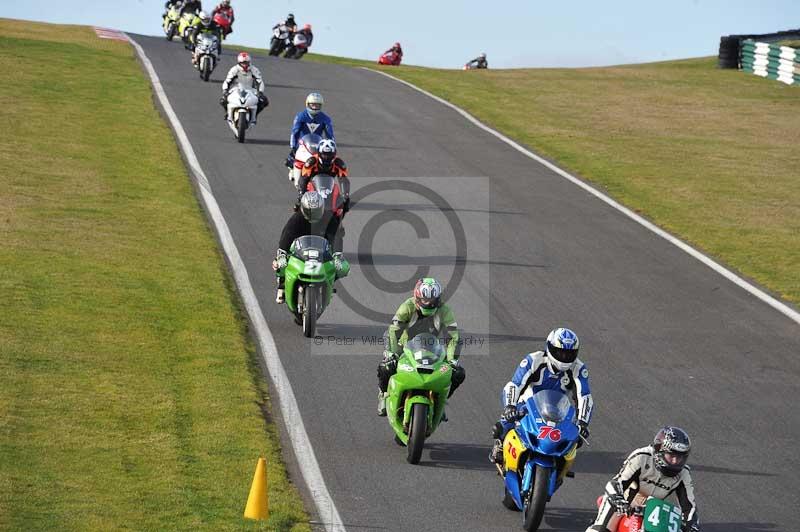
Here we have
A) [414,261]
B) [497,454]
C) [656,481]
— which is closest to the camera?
[656,481]

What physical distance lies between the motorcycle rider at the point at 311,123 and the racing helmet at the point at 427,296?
1070 cm

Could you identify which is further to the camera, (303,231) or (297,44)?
(297,44)

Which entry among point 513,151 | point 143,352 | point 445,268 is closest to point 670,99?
point 513,151

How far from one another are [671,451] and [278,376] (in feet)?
20.0

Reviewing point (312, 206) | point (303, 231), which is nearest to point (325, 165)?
point (303, 231)

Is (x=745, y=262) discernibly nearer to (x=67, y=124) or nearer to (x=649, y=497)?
(x=649, y=497)

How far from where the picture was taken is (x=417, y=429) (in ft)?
39.5

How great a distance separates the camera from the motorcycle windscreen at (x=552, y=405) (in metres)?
10.8

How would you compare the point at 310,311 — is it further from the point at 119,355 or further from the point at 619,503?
the point at 619,503

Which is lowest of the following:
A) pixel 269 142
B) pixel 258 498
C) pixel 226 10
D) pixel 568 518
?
pixel 568 518

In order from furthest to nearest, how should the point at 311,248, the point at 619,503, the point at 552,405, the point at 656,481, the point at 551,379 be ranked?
the point at 311,248 < the point at 551,379 < the point at 552,405 < the point at 656,481 < the point at 619,503

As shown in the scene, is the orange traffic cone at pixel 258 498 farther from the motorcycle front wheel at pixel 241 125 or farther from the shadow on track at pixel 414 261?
the motorcycle front wheel at pixel 241 125

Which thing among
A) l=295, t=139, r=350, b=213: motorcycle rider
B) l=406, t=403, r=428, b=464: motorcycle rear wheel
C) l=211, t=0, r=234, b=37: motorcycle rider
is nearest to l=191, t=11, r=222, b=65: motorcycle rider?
l=211, t=0, r=234, b=37: motorcycle rider

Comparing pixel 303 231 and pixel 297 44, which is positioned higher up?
pixel 297 44
